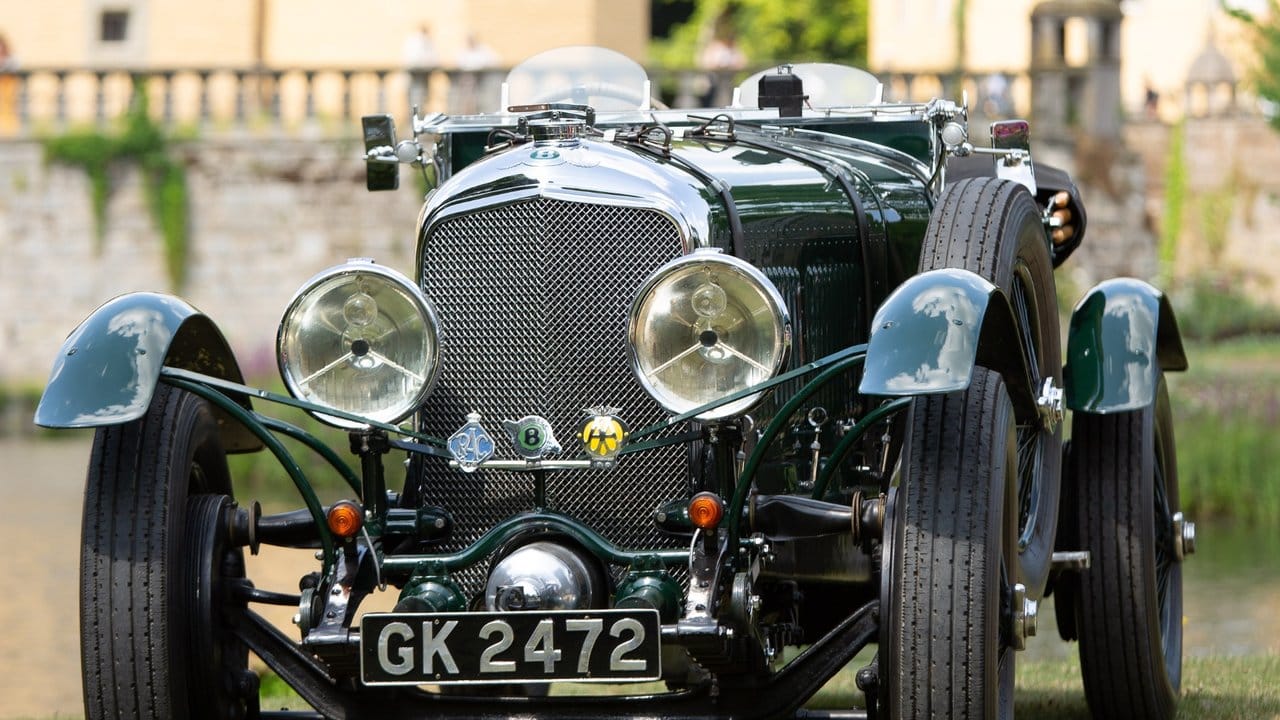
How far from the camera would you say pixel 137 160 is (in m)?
26.7

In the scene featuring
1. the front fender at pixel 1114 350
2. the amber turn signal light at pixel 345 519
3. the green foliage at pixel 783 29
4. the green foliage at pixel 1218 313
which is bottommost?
the green foliage at pixel 1218 313

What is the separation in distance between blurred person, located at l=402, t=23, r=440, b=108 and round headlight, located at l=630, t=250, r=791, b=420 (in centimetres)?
2067

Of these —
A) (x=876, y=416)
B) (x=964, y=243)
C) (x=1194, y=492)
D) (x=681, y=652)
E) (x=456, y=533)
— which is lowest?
(x=1194, y=492)

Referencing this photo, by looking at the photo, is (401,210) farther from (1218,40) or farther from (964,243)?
A: (964,243)

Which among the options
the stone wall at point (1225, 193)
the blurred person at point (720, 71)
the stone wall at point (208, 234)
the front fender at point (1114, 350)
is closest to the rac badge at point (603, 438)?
the front fender at point (1114, 350)

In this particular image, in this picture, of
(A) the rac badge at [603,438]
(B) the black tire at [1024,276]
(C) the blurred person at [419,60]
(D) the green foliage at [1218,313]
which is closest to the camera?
(A) the rac badge at [603,438]

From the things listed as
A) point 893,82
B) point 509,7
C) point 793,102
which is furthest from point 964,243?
point 509,7

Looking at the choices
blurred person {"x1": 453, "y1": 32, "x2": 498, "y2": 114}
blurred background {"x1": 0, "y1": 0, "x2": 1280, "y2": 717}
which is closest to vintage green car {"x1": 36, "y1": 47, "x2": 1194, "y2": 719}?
blurred background {"x1": 0, "y1": 0, "x2": 1280, "y2": 717}

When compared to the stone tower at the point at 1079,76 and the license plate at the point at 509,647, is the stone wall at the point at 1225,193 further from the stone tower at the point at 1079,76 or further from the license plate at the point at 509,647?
the license plate at the point at 509,647

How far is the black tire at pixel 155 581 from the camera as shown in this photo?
14.1 feet

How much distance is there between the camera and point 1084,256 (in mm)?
27922

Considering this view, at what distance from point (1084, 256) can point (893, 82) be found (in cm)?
403

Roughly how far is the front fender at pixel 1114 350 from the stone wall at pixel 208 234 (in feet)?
69.5

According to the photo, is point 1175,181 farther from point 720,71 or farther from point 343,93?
point 343,93
